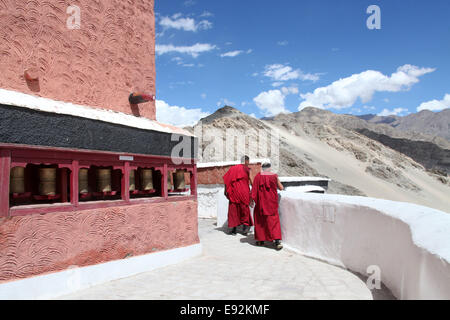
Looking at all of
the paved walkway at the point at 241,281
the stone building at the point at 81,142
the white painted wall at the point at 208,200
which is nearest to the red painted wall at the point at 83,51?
the stone building at the point at 81,142

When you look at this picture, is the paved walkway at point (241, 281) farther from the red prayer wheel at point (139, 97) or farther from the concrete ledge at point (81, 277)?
the red prayer wheel at point (139, 97)

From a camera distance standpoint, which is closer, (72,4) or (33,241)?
(33,241)

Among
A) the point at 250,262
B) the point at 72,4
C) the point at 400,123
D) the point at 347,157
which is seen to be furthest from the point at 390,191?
the point at 400,123

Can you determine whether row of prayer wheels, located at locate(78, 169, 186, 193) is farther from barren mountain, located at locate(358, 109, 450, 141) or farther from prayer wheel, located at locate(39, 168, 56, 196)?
barren mountain, located at locate(358, 109, 450, 141)

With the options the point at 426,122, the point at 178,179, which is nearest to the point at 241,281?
the point at 178,179

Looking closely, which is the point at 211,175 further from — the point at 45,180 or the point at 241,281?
the point at 45,180

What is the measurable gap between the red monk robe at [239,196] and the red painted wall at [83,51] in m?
2.23

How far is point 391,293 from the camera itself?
3350mm

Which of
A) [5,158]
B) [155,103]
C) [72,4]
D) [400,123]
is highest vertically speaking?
[400,123]

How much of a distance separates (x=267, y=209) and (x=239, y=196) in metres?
1.27

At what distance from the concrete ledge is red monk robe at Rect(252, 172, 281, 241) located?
1493 mm

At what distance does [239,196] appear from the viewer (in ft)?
23.5
